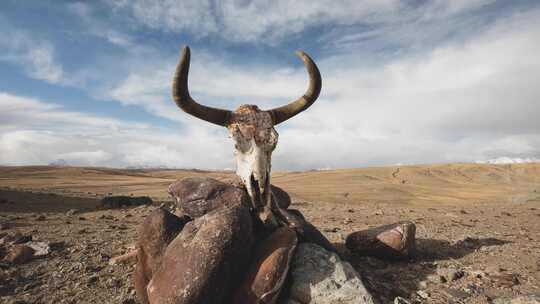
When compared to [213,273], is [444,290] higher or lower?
lower

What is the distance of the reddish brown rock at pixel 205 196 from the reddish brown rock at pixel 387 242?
2619 millimetres

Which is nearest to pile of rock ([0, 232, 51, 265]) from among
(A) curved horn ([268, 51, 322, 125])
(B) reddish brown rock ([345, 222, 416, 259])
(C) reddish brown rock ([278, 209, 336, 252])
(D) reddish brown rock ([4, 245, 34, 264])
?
(D) reddish brown rock ([4, 245, 34, 264])

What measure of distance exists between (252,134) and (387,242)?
3264 mm

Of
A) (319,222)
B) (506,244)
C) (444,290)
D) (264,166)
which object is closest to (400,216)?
(319,222)

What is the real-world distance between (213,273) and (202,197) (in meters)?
1.79

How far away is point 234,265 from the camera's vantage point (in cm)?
391

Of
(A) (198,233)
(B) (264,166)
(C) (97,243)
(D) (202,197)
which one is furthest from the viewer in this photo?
(C) (97,243)

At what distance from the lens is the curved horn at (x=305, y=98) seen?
5.30 metres

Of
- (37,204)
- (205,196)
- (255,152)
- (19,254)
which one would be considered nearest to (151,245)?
(205,196)

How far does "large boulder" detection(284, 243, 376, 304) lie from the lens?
13.1ft

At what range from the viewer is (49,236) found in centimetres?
752

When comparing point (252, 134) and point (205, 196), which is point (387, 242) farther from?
point (205, 196)

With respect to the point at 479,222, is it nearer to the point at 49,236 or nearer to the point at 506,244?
the point at 506,244

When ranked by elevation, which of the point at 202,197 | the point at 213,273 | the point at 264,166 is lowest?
the point at 213,273
